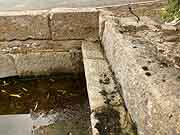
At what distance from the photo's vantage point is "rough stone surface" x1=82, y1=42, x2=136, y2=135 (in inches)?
101

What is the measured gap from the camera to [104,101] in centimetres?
291

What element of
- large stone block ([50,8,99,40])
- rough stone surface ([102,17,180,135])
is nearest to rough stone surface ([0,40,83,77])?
large stone block ([50,8,99,40])

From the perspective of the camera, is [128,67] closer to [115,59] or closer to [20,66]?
[115,59]

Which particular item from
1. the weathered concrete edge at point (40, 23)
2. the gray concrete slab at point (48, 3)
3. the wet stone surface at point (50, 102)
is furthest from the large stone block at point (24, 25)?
the wet stone surface at point (50, 102)

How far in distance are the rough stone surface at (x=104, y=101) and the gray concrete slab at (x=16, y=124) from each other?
0.91 meters

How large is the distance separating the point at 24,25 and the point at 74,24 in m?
0.65

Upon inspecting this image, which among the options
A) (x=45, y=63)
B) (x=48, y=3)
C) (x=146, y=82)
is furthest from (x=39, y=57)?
→ (x=146, y=82)

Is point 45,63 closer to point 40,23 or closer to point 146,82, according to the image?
point 40,23

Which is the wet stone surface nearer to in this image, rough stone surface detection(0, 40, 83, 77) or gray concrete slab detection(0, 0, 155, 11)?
rough stone surface detection(0, 40, 83, 77)

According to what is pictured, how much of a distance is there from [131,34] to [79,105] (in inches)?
47.0

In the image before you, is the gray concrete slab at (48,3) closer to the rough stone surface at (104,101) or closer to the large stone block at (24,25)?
the large stone block at (24,25)

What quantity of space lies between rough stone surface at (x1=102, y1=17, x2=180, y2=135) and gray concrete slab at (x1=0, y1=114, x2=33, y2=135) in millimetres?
1164

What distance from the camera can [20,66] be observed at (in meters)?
4.52

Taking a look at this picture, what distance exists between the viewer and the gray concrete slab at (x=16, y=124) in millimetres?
3596
